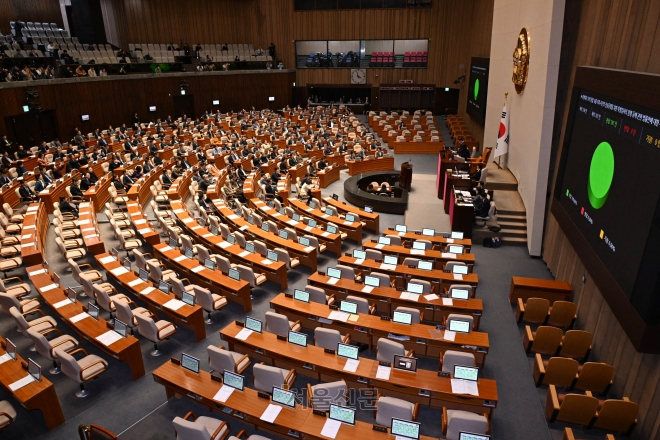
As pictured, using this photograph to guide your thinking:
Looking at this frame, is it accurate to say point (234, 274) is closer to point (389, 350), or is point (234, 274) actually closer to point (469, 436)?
point (389, 350)

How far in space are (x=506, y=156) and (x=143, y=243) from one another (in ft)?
42.6

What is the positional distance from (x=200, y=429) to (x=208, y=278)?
15.3ft

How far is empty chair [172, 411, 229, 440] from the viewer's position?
540 cm

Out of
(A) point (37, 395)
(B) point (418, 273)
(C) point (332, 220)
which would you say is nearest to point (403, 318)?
(B) point (418, 273)

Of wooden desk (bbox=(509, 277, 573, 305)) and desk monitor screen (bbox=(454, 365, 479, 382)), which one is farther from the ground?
desk monitor screen (bbox=(454, 365, 479, 382))

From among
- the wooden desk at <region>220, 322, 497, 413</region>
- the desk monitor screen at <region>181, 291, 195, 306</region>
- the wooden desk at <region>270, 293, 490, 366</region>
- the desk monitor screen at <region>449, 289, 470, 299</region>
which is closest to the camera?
the wooden desk at <region>220, 322, 497, 413</region>

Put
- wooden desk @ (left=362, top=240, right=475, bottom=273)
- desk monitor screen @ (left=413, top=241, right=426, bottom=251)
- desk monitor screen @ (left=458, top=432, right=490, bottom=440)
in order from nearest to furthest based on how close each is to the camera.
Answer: desk monitor screen @ (left=458, top=432, right=490, bottom=440) < wooden desk @ (left=362, top=240, right=475, bottom=273) < desk monitor screen @ (left=413, top=241, right=426, bottom=251)

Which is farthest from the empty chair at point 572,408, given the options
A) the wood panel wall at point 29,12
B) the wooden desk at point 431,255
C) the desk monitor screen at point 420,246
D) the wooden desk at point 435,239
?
the wood panel wall at point 29,12

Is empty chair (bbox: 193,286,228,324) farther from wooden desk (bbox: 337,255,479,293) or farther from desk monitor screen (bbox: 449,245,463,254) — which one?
desk monitor screen (bbox: 449,245,463,254)

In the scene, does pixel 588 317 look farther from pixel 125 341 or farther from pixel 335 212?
pixel 125 341

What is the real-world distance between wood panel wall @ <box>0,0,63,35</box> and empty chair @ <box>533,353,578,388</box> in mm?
32837

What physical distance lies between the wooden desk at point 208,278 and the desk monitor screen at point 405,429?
484cm

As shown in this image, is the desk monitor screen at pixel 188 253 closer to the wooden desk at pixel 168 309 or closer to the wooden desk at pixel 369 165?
the wooden desk at pixel 168 309

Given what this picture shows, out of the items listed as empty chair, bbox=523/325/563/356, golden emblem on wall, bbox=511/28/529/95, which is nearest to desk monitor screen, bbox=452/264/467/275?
empty chair, bbox=523/325/563/356
